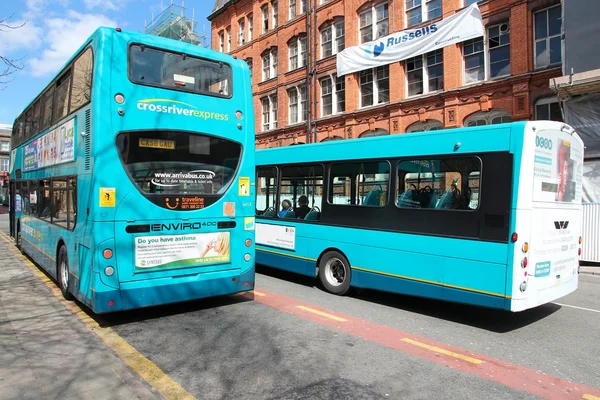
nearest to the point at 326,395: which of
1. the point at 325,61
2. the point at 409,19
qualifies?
the point at 409,19

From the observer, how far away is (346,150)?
26.1 ft

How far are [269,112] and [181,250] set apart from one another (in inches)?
1009

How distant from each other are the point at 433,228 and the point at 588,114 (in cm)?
1057

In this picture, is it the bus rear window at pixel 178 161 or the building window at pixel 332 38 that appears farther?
the building window at pixel 332 38

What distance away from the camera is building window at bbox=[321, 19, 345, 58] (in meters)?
25.0

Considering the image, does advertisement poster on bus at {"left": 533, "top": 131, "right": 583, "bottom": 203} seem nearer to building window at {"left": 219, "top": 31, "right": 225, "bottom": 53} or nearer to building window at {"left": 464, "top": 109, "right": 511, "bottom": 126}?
building window at {"left": 464, "top": 109, "right": 511, "bottom": 126}

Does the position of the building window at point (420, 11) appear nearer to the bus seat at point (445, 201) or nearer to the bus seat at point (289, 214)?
the bus seat at point (289, 214)

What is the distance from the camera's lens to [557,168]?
6078 millimetres

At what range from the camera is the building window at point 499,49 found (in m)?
17.9

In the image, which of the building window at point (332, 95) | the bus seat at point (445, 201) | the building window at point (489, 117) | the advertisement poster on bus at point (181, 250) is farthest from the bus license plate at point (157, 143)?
the building window at point (332, 95)

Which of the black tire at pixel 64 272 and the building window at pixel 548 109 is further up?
the building window at pixel 548 109

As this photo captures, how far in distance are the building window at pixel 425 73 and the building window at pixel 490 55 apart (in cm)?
125

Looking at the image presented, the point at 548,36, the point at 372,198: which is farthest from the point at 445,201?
the point at 548,36

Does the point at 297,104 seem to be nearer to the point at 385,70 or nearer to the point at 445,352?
the point at 385,70
